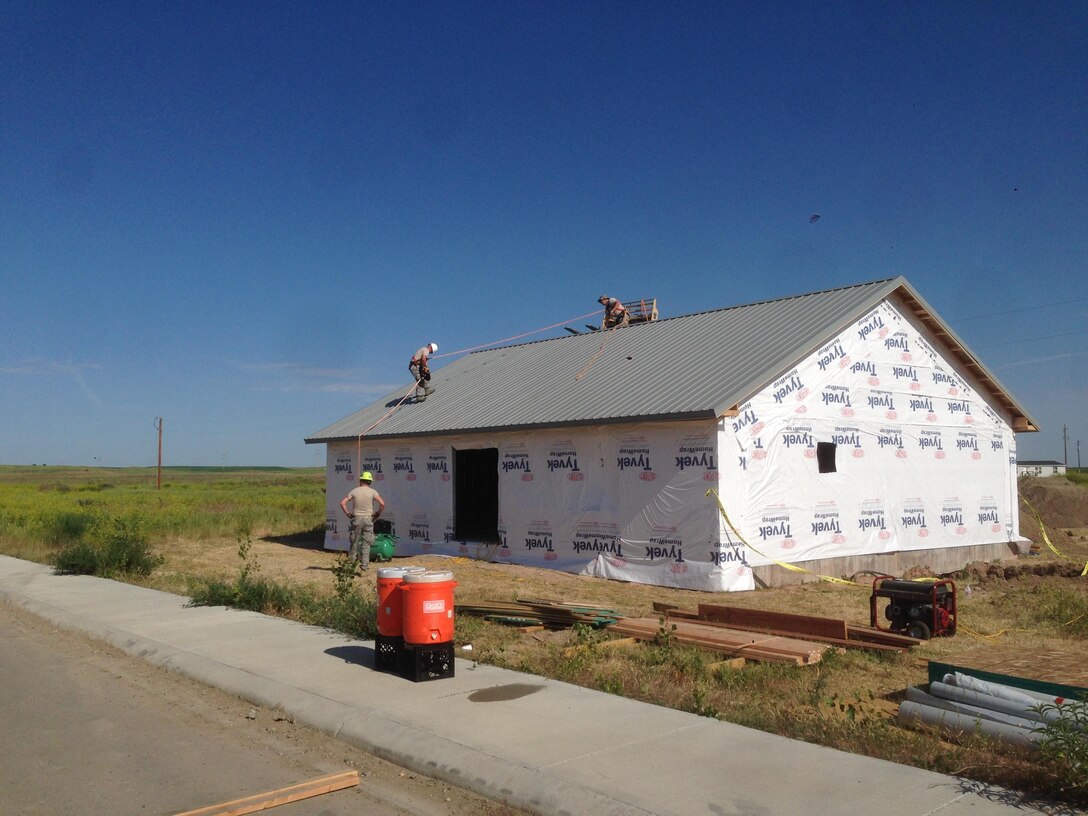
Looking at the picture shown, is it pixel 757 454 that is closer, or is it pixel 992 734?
pixel 992 734

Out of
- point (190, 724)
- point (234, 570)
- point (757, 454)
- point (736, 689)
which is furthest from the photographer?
point (234, 570)

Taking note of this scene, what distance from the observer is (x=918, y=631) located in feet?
35.7

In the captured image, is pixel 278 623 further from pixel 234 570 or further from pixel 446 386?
pixel 446 386

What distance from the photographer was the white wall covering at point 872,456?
16625 mm

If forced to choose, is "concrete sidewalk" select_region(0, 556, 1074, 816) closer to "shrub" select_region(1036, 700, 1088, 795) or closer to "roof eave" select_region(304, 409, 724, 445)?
"shrub" select_region(1036, 700, 1088, 795)

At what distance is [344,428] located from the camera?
85.0 ft

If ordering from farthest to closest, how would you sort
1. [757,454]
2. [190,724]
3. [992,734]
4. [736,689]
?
1. [757,454]
2. [736,689]
3. [190,724]
4. [992,734]

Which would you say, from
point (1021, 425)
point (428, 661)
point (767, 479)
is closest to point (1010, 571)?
point (767, 479)

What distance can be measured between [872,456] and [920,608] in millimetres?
8393

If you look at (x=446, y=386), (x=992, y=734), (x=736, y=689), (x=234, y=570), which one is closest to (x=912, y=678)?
(x=736, y=689)

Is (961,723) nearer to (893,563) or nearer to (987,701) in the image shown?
(987,701)

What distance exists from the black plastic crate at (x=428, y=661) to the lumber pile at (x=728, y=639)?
277 centimetres

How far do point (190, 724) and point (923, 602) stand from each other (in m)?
8.13

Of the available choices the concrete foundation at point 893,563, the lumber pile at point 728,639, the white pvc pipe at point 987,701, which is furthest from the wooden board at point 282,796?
the concrete foundation at point 893,563
